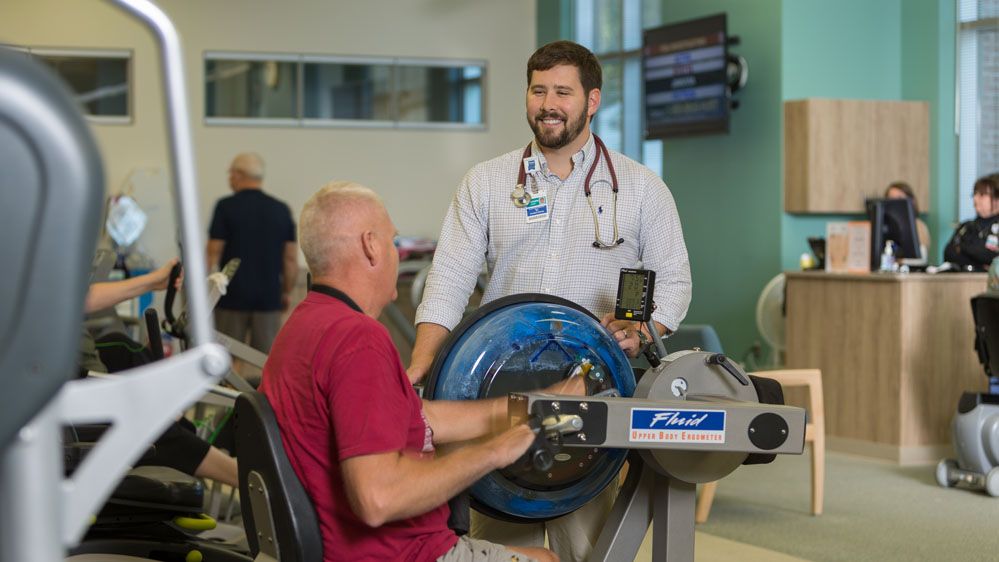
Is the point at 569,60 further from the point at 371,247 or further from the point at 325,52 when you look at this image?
the point at 325,52

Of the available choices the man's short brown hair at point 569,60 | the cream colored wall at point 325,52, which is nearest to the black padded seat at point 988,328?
the man's short brown hair at point 569,60

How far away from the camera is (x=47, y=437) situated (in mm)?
850

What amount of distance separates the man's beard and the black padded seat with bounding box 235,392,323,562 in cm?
108

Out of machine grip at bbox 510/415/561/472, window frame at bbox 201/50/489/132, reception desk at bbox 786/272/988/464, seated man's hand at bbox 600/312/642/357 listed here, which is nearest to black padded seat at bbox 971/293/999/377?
reception desk at bbox 786/272/988/464

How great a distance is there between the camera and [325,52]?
39.6ft

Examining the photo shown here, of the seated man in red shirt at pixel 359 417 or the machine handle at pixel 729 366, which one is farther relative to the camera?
the machine handle at pixel 729 366

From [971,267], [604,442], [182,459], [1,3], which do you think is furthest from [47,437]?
[1,3]

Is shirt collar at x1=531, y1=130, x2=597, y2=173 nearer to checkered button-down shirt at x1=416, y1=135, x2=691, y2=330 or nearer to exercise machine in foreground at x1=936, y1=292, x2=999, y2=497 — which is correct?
checkered button-down shirt at x1=416, y1=135, x2=691, y2=330

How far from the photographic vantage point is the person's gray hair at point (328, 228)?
6.70ft

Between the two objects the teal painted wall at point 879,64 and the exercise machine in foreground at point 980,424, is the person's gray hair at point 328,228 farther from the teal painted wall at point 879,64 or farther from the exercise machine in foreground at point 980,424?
the teal painted wall at point 879,64

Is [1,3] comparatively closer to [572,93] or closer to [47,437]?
[572,93]

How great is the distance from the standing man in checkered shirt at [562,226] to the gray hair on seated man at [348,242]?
0.72 meters

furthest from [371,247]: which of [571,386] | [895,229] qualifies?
[895,229]

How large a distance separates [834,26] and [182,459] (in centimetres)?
657
